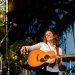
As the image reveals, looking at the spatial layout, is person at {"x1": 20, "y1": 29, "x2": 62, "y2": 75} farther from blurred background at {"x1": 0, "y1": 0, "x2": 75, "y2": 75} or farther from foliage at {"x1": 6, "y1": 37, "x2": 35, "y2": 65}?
foliage at {"x1": 6, "y1": 37, "x2": 35, "y2": 65}

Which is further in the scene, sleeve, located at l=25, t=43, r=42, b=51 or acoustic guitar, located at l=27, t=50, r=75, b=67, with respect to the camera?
sleeve, located at l=25, t=43, r=42, b=51

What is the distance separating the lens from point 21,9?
11.9 meters

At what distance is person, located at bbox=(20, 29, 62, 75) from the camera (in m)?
10.3

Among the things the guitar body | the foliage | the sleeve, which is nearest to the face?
the sleeve

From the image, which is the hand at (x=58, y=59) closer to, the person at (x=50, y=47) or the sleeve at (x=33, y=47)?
the person at (x=50, y=47)

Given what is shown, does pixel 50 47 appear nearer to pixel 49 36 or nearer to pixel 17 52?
pixel 49 36

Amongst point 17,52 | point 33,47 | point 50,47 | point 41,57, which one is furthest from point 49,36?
point 17,52

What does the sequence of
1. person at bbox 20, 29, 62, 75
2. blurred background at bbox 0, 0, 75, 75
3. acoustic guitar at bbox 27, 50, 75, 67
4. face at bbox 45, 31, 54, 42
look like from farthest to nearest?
blurred background at bbox 0, 0, 75, 75, face at bbox 45, 31, 54, 42, person at bbox 20, 29, 62, 75, acoustic guitar at bbox 27, 50, 75, 67

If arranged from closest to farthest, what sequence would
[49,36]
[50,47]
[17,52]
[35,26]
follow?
[50,47]
[49,36]
[17,52]
[35,26]

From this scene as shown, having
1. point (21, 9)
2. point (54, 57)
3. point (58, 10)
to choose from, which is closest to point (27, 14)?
point (21, 9)

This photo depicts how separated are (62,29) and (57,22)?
0.24 meters

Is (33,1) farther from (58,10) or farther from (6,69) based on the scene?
(6,69)

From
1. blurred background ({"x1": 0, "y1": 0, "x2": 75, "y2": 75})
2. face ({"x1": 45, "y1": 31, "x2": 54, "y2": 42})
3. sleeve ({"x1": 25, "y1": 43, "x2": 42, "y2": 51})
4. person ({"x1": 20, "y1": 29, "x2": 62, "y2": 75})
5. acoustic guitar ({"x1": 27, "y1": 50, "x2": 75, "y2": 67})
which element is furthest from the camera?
blurred background ({"x1": 0, "y1": 0, "x2": 75, "y2": 75})

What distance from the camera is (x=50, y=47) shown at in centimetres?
1048
